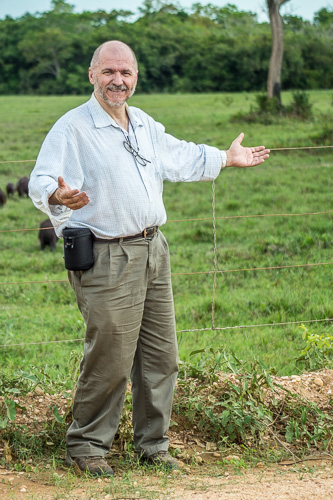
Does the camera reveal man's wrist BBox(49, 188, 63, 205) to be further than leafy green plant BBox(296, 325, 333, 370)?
No

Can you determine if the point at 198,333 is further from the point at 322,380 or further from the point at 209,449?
the point at 209,449

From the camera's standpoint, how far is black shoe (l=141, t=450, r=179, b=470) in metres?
3.70

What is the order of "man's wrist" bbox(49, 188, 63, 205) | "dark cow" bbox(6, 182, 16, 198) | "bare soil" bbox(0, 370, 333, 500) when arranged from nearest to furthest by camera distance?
"man's wrist" bbox(49, 188, 63, 205), "bare soil" bbox(0, 370, 333, 500), "dark cow" bbox(6, 182, 16, 198)

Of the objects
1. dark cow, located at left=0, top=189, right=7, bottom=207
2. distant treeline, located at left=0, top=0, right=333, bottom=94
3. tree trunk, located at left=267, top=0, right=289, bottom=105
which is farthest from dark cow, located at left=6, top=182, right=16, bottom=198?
distant treeline, located at left=0, top=0, right=333, bottom=94

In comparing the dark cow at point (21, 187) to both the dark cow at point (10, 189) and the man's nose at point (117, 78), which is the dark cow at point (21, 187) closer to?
the dark cow at point (10, 189)

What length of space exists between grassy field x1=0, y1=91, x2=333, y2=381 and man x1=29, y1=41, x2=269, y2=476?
2.57 feet

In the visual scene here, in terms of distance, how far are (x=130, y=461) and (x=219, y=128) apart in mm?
15290

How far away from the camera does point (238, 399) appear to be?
4180 millimetres

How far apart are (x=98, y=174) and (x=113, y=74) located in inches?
19.2

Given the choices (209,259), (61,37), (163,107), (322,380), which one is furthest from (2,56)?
(322,380)

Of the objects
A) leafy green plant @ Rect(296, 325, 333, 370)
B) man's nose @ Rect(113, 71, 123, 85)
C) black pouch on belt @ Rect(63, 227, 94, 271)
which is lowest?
leafy green plant @ Rect(296, 325, 333, 370)

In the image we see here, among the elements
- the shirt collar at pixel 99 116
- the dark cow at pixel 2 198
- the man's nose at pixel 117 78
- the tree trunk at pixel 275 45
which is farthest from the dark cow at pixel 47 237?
the tree trunk at pixel 275 45

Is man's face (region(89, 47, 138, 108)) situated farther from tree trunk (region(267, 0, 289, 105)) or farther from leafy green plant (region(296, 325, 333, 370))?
tree trunk (region(267, 0, 289, 105))

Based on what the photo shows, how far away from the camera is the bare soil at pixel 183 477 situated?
128 inches
